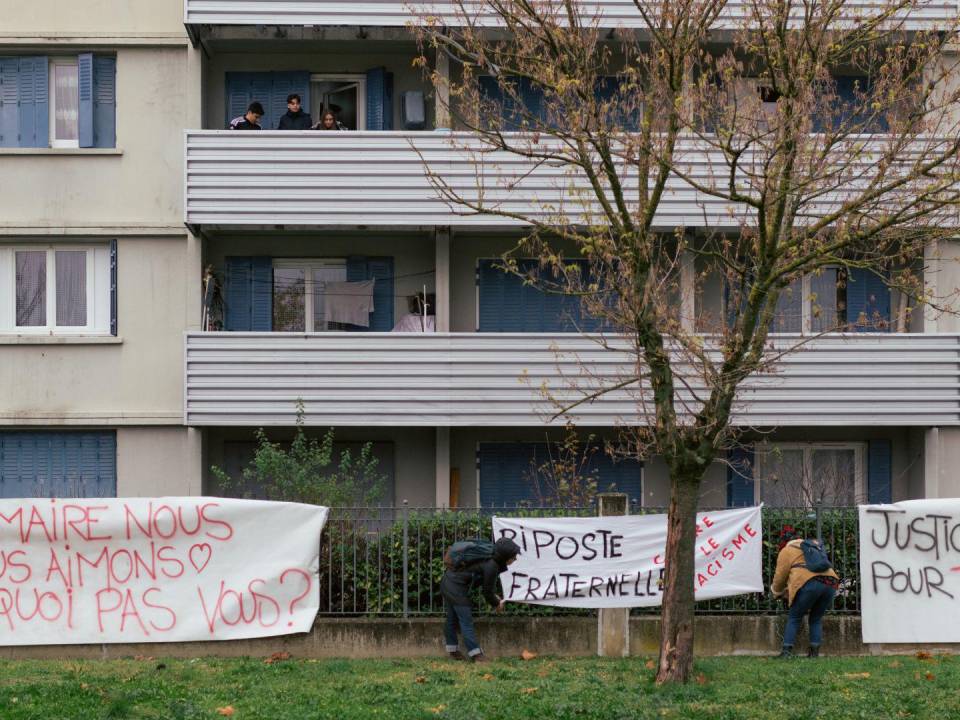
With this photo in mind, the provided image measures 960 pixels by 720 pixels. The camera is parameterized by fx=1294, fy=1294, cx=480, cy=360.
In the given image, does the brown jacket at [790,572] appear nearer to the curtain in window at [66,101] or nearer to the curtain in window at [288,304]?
the curtain in window at [288,304]

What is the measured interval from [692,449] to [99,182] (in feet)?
39.4

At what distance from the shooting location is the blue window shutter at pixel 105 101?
20047mm

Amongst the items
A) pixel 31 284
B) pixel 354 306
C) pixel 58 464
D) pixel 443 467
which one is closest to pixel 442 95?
pixel 354 306

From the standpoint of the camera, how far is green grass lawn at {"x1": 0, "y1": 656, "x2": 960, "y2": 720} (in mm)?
10328

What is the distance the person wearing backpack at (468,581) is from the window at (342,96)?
9.35 meters

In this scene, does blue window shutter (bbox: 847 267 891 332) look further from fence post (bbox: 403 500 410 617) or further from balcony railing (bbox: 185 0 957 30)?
fence post (bbox: 403 500 410 617)

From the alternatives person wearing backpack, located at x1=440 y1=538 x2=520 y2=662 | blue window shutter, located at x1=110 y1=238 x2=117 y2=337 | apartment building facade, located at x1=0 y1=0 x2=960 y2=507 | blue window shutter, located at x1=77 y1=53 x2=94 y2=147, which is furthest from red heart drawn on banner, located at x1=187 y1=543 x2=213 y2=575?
blue window shutter, located at x1=77 y1=53 x2=94 y2=147

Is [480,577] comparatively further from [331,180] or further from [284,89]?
→ [284,89]

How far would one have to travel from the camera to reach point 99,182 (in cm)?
1995

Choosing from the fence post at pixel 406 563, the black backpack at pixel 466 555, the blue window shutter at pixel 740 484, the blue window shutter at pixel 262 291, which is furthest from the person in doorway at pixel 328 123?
the black backpack at pixel 466 555

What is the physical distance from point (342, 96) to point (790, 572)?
11209 mm

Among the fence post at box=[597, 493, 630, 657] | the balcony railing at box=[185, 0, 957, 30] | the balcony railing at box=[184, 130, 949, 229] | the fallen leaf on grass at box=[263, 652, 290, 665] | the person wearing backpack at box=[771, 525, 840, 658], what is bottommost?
the fallen leaf on grass at box=[263, 652, 290, 665]

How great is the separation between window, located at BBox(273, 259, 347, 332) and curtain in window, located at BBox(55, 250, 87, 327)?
2.95m

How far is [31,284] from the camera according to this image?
20047mm
